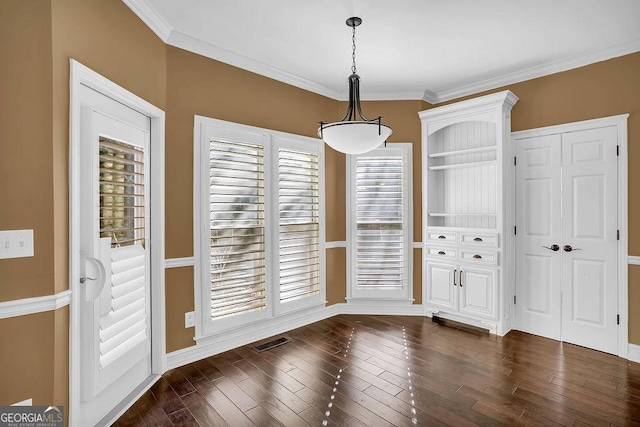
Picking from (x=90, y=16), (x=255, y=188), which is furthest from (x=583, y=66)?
(x=90, y=16)

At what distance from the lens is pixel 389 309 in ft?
14.3

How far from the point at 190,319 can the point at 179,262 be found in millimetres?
529

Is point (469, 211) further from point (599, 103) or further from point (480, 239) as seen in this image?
point (599, 103)

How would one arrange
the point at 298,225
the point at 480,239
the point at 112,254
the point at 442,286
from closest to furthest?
the point at 112,254, the point at 480,239, the point at 298,225, the point at 442,286

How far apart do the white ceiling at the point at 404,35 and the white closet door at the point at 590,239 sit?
888mm

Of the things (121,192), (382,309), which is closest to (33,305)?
(121,192)

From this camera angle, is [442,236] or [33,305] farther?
[442,236]

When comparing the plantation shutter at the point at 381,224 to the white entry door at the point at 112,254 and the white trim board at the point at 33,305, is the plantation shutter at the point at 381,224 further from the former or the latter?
the white trim board at the point at 33,305

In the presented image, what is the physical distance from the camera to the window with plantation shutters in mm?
4312

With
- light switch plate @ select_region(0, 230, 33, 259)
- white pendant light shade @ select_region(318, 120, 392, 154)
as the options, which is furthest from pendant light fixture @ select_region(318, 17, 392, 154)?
light switch plate @ select_region(0, 230, 33, 259)

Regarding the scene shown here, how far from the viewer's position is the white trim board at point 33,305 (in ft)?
5.16

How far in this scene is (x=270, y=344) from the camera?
134 inches

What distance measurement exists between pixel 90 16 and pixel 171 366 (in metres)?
2.64

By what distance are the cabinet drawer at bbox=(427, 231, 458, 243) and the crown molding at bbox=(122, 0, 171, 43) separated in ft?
11.4
